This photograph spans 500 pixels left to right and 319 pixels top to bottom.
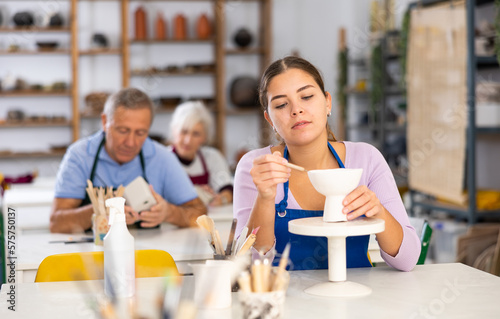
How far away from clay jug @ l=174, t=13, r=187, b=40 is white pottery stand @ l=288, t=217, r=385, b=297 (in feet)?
19.8

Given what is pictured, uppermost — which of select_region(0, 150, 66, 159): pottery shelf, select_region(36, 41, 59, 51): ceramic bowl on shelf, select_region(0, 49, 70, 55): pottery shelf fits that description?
select_region(36, 41, 59, 51): ceramic bowl on shelf

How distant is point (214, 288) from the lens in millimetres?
1427

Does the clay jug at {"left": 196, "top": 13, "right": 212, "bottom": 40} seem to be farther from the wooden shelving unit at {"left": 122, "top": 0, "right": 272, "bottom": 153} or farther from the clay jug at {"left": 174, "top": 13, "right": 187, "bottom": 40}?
the clay jug at {"left": 174, "top": 13, "right": 187, "bottom": 40}

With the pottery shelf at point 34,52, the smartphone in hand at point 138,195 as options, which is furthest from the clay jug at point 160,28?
the smartphone in hand at point 138,195

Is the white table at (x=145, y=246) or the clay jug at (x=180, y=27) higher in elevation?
the clay jug at (x=180, y=27)

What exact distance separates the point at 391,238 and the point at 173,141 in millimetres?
2996

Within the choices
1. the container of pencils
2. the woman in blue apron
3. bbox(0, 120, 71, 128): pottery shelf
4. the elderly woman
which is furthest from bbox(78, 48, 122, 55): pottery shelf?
the container of pencils

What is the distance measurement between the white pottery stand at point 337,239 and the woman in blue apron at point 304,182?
Answer: 0.71 feet

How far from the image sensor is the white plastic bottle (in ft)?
5.08

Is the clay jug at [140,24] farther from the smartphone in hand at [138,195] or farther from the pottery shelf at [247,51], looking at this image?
Result: the smartphone in hand at [138,195]

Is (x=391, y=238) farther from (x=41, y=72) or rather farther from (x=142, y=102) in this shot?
(x=41, y=72)

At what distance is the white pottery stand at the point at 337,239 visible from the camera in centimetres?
151

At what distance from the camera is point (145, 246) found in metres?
2.41

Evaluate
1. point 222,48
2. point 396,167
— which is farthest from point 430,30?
point 222,48
